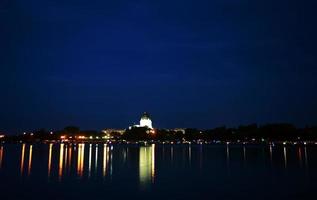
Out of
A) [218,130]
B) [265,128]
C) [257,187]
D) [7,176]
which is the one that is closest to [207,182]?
[257,187]

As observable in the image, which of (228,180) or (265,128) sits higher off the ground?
(265,128)

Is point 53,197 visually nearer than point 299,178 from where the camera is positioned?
Yes

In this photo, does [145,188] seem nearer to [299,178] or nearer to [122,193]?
[122,193]

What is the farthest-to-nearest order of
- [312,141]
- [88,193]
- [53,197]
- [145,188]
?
[312,141]
[145,188]
[88,193]
[53,197]

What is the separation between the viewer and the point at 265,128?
15562 centimetres

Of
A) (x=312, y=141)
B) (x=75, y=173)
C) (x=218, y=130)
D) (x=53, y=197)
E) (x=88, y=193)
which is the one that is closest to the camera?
(x=53, y=197)

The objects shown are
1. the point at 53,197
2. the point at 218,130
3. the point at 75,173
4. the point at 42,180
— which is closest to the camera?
the point at 53,197

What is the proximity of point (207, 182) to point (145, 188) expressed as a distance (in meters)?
5.58

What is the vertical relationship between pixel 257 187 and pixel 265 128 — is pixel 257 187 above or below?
below

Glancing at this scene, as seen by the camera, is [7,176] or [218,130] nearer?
[7,176]

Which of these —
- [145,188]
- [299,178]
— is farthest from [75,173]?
[299,178]

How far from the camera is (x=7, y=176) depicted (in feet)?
101

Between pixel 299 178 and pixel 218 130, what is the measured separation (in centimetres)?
15916

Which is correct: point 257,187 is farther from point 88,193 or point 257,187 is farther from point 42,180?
point 42,180
